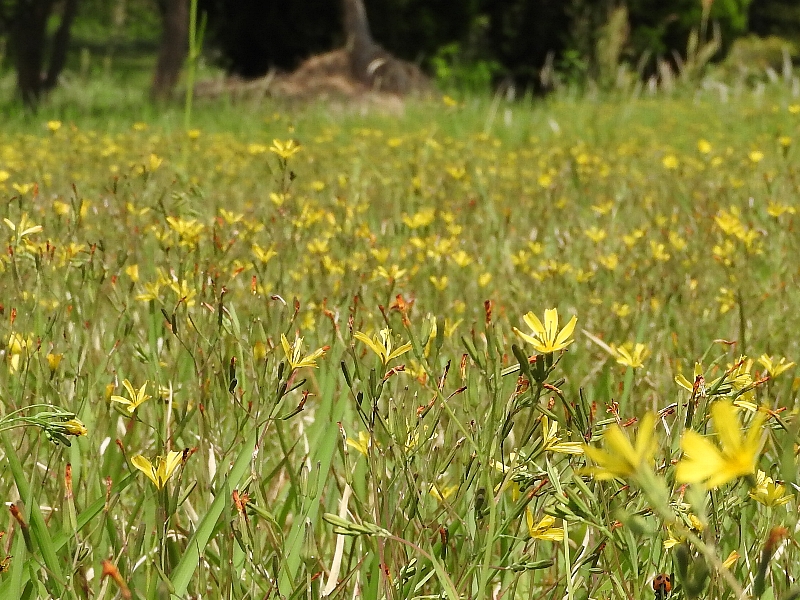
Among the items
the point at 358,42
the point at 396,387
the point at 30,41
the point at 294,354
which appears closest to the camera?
the point at 294,354

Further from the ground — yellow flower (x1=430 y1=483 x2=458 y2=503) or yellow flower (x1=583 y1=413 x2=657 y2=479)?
yellow flower (x1=583 y1=413 x2=657 y2=479)

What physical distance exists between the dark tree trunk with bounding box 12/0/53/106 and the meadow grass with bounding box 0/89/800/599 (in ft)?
33.9

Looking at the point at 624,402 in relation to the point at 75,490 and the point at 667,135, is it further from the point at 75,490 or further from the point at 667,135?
the point at 667,135

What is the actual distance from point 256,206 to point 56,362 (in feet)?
8.33

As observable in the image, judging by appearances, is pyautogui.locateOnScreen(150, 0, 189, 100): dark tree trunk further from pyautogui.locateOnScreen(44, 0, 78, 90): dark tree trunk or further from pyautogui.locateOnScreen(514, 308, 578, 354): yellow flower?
pyautogui.locateOnScreen(514, 308, 578, 354): yellow flower

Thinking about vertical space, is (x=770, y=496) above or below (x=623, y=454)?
below

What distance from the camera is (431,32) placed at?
15.8m

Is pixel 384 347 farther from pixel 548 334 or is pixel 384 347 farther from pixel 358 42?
pixel 358 42

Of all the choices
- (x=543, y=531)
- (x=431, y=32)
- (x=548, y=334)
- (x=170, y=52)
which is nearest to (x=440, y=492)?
(x=543, y=531)

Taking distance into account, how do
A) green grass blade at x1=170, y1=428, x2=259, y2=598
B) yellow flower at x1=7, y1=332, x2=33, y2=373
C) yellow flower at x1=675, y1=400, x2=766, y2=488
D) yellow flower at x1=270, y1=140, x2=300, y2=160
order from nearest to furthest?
yellow flower at x1=675, y1=400, x2=766, y2=488
green grass blade at x1=170, y1=428, x2=259, y2=598
yellow flower at x1=7, y1=332, x2=33, y2=373
yellow flower at x1=270, y1=140, x2=300, y2=160

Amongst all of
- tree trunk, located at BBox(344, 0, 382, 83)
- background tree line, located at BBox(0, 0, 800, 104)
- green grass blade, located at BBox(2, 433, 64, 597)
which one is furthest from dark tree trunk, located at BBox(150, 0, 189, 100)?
green grass blade, located at BBox(2, 433, 64, 597)

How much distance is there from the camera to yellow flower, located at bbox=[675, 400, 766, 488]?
550mm

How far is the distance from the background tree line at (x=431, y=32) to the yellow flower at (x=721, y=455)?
1242cm

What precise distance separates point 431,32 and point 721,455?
1606 cm
